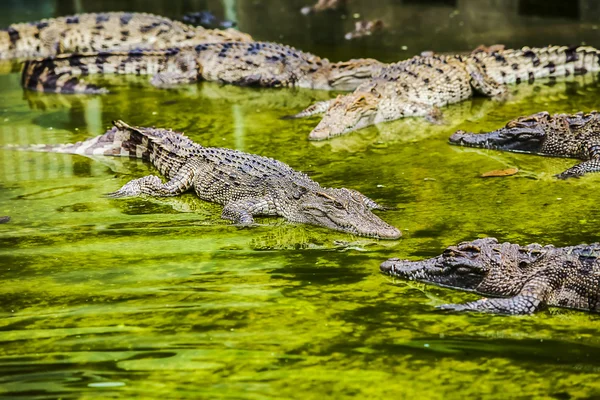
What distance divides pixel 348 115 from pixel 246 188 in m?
2.52

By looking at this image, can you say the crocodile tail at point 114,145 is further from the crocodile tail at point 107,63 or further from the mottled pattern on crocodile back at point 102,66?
the crocodile tail at point 107,63

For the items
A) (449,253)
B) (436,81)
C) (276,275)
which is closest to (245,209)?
(276,275)

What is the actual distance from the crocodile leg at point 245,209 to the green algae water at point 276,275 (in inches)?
3.1

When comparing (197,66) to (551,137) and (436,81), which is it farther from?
(551,137)

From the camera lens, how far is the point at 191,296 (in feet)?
17.3

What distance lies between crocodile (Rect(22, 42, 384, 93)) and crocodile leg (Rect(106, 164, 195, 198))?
3.69 m

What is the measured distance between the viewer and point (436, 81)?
977cm

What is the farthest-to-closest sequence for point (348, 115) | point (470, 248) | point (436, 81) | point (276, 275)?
point (436, 81) < point (348, 115) < point (276, 275) < point (470, 248)

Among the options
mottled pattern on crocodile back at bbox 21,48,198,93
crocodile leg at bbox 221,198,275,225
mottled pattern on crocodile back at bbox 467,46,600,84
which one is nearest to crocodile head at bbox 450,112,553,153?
crocodile leg at bbox 221,198,275,225

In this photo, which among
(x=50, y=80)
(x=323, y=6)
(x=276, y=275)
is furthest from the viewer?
(x=323, y=6)

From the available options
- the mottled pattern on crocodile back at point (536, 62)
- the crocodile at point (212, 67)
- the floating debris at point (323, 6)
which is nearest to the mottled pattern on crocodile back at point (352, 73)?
the crocodile at point (212, 67)

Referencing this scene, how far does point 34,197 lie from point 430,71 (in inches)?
177

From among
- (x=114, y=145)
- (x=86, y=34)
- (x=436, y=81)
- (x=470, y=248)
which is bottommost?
(x=470, y=248)

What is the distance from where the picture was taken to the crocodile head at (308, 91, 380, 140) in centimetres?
880
